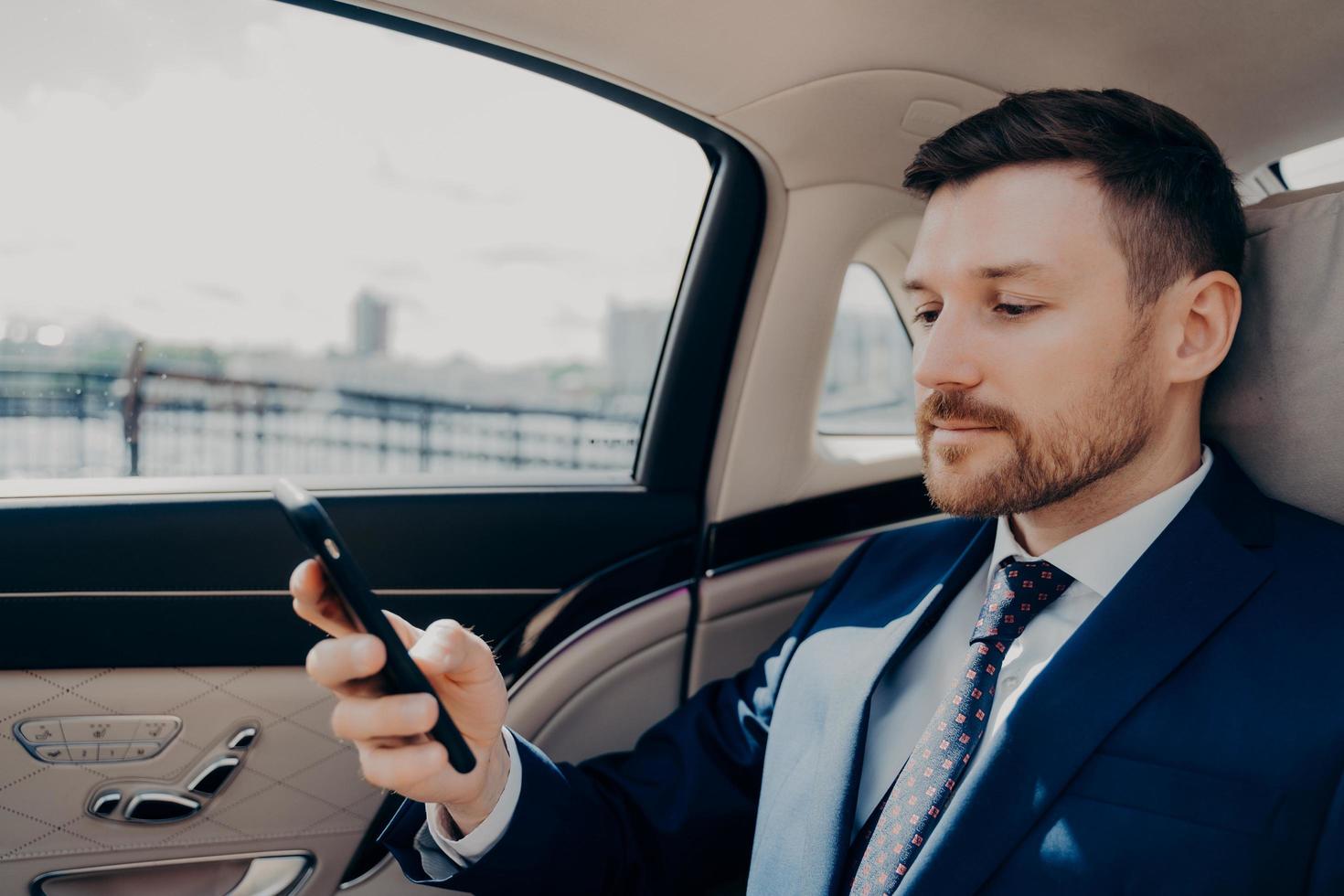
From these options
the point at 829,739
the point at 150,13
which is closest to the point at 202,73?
the point at 150,13

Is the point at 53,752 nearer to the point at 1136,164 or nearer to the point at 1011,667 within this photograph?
the point at 1011,667

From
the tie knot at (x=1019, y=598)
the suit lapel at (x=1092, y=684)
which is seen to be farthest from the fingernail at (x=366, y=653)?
the tie knot at (x=1019, y=598)

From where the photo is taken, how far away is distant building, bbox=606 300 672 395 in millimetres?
2070

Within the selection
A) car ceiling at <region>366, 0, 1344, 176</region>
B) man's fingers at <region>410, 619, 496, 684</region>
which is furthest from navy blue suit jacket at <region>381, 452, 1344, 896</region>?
car ceiling at <region>366, 0, 1344, 176</region>

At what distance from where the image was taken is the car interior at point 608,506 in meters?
1.54

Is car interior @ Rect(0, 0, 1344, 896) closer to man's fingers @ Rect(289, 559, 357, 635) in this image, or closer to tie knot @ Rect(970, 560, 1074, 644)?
tie knot @ Rect(970, 560, 1074, 644)

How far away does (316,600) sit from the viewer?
93 cm

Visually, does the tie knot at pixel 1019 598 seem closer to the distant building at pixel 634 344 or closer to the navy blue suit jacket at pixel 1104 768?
the navy blue suit jacket at pixel 1104 768

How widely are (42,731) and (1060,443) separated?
1.63m

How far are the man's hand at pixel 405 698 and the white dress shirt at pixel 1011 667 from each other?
151 millimetres

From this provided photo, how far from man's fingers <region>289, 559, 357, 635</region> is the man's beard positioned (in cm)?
77

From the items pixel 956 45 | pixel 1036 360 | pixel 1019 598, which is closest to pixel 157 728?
pixel 1019 598

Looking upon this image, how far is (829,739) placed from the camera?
1289 mm

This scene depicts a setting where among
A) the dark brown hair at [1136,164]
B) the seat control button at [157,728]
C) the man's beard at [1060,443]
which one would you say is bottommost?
the seat control button at [157,728]
